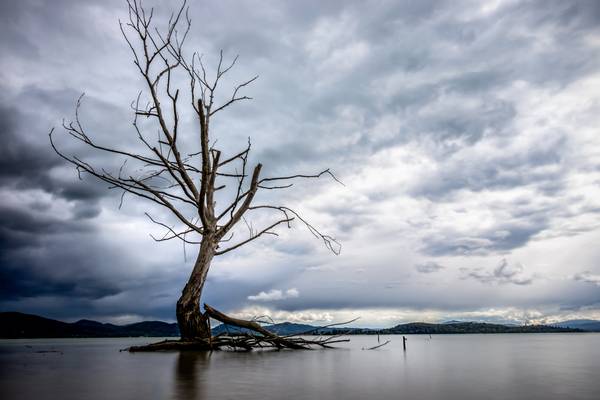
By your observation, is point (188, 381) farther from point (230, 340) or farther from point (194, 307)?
point (230, 340)

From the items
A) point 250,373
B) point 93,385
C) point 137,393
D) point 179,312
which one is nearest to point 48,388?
point 93,385

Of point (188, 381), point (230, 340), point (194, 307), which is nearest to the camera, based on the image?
point (188, 381)

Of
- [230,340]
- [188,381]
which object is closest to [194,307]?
[230,340]

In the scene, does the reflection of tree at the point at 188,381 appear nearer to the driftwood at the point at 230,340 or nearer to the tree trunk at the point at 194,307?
the tree trunk at the point at 194,307

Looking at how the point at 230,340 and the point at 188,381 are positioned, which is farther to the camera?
the point at 230,340

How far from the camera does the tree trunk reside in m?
10.5

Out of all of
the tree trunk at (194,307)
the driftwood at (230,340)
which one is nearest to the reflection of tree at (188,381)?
the tree trunk at (194,307)

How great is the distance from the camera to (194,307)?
1059 centimetres

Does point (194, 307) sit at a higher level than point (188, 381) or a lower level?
higher

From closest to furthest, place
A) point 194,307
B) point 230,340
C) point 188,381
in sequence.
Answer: point 188,381, point 194,307, point 230,340

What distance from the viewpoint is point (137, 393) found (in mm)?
4328

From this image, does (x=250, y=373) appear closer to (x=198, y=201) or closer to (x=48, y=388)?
(x=48, y=388)

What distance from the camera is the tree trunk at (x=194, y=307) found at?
10.5 meters

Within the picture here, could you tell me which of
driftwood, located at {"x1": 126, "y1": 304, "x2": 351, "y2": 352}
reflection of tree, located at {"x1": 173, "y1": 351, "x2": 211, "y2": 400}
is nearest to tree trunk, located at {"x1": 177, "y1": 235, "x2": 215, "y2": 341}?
driftwood, located at {"x1": 126, "y1": 304, "x2": 351, "y2": 352}
